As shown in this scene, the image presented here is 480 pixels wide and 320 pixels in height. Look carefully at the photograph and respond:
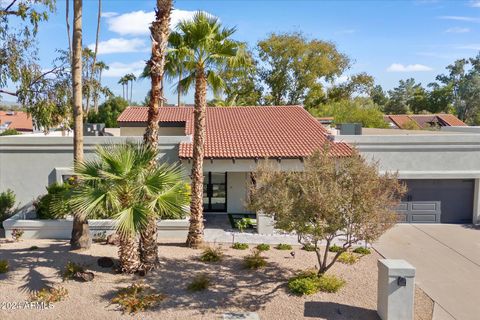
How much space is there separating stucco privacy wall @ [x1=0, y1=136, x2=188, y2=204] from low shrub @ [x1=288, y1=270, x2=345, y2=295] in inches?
397

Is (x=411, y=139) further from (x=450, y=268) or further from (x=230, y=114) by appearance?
(x=230, y=114)

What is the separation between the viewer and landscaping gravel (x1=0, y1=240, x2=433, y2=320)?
34.2 ft

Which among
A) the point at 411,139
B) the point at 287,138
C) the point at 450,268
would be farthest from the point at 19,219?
the point at 411,139

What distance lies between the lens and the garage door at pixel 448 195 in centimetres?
2050

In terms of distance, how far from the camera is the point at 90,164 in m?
12.0

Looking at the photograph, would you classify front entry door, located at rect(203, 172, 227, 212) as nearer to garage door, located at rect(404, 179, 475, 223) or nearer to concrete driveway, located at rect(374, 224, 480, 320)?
concrete driveway, located at rect(374, 224, 480, 320)

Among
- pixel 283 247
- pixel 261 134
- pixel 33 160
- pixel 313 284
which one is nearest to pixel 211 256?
pixel 283 247

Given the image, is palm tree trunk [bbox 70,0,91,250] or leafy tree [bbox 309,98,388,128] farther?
leafy tree [bbox 309,98,388,128]

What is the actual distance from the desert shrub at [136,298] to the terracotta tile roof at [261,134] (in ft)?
26.9

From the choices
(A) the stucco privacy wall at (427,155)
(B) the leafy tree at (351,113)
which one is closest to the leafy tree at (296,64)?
(B) the leafy tree at (351,113)

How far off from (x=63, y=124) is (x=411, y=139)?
15850 millimetres

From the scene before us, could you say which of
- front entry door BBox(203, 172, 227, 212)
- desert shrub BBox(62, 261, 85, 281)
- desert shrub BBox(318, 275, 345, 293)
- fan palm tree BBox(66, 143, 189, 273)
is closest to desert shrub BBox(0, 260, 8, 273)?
desert shrub BBox(62, 261, 85, 281)

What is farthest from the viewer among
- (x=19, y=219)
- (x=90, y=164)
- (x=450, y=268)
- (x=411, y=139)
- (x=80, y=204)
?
(x=411, y=139)

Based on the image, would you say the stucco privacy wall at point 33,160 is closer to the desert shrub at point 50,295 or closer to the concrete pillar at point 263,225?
the concrete pillar at point 263,225
